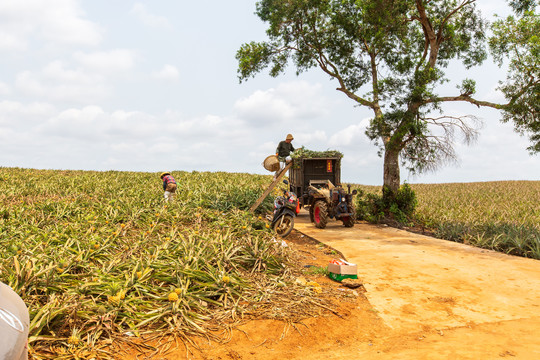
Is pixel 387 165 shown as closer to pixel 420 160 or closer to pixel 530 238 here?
pixel 420 160

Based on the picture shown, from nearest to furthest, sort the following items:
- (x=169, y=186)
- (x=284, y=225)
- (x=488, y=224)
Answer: (x=284, y=225), (x=488, y=224), (x=169, y=186)

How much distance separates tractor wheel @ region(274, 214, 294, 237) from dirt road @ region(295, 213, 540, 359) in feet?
3.26

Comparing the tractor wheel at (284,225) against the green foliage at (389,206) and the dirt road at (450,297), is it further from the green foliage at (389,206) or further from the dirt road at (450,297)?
the green foliage at (389,206)

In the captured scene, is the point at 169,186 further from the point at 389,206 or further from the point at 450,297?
the point at 450,297

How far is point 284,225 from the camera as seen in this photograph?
1012 centimetres

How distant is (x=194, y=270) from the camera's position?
18.2 feet

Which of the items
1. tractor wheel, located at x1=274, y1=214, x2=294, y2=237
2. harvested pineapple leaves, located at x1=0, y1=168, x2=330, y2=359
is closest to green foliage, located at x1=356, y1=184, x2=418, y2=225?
tractor wheel, located at x1=274, y1=214, x2=294, y2=237

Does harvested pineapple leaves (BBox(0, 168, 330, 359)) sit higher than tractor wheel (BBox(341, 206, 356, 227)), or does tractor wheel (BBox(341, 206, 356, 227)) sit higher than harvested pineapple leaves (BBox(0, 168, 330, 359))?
tractor wheel (BBox(341, 206, 356, 227))

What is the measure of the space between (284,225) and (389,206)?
6300mm

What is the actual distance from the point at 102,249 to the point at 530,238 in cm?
1047

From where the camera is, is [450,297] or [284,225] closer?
[450,297]

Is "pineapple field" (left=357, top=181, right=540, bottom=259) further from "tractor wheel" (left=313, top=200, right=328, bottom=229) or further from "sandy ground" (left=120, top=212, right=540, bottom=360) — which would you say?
"tractor wheel" (left=313, top=200, right=328, bottom=229)

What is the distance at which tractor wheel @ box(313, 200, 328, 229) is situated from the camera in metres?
11.7

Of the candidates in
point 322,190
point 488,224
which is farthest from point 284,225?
point 488,224
